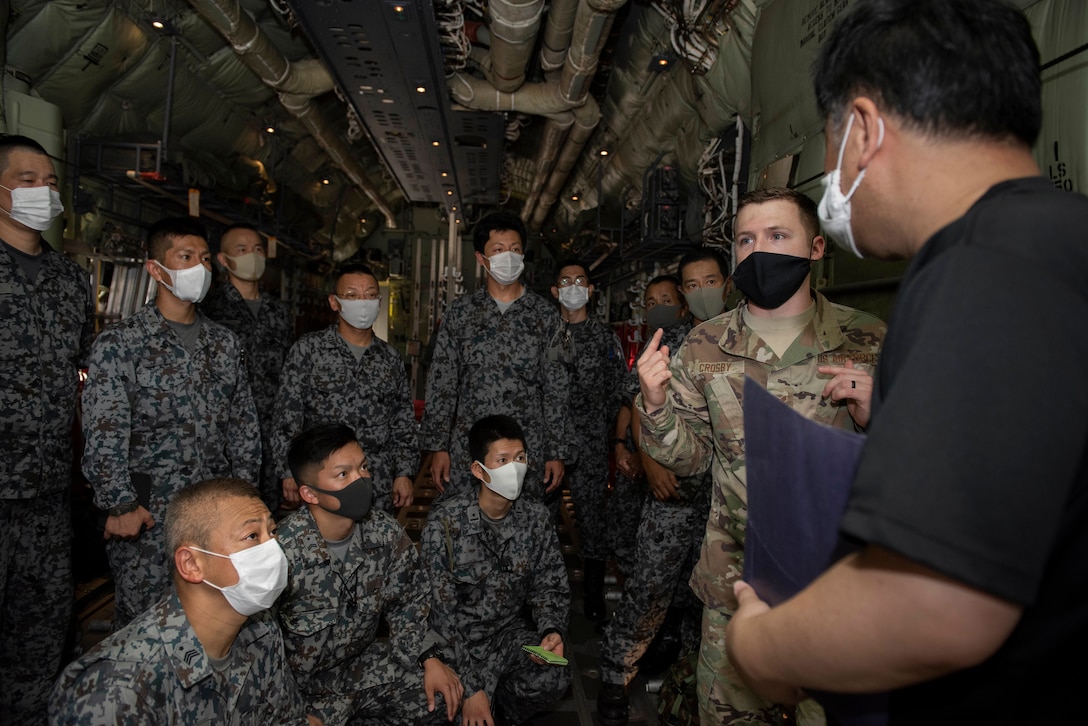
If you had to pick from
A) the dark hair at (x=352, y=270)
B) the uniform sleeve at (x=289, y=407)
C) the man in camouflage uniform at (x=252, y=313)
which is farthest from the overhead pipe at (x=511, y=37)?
the uniform sleeve at (x=289, y=407)

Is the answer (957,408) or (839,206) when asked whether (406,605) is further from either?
(957,408)

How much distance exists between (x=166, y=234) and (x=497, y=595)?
1.97m

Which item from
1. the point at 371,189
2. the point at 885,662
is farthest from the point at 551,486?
the point at 371,189

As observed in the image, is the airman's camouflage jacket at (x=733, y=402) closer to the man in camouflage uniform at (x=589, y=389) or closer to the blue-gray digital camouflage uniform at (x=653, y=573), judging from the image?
the blue-gray digital camouflage uniform at (x=653, y=573)

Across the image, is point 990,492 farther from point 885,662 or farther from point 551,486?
point 551,486

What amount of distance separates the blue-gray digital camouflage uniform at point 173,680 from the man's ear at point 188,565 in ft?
0.23

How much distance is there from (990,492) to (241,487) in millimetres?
1716

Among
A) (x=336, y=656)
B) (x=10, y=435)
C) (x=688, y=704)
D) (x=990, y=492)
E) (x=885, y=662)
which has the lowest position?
(x=688, y=704)

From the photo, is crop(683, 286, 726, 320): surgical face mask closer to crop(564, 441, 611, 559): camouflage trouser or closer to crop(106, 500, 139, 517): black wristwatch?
crop(564, 441, 611, 559): camouflage trouser

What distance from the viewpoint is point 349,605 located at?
7.26 feet

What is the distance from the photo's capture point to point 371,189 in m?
10.7

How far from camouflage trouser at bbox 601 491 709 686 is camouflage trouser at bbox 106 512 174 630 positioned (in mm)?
1670

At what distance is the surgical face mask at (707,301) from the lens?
3.30m

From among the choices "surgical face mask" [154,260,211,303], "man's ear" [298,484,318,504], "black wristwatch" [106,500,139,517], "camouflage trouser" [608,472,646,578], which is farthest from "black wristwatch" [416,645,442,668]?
"surgical face mask" [154,260,211,303]
